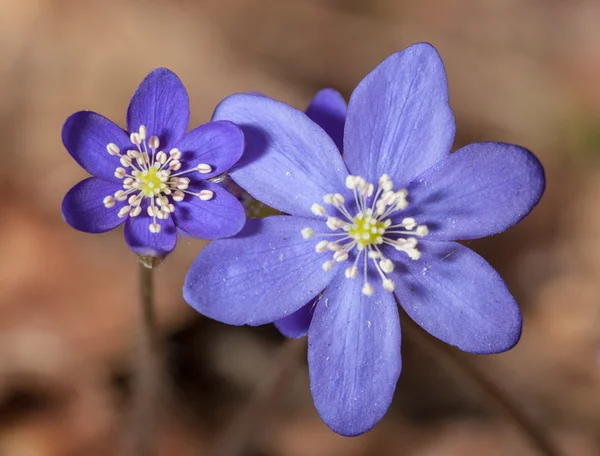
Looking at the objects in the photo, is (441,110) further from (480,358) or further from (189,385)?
(189,385)

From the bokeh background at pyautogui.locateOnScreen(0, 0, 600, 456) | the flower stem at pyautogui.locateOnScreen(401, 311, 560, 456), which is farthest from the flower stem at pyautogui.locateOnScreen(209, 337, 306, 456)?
the flower stem at pyautogui.locateOnScreen(401, 311, 560, 456)

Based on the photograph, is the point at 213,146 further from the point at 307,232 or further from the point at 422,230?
the point at 422,230

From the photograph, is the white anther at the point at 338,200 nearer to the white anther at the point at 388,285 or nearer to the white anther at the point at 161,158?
the white anther at the point at 388,285

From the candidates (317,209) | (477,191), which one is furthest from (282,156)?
(477,191)

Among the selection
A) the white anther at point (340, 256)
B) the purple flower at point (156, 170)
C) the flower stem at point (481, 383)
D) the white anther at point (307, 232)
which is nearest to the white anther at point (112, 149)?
the purple flower at point (156, 170)

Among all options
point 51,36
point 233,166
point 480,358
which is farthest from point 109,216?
point 51,36

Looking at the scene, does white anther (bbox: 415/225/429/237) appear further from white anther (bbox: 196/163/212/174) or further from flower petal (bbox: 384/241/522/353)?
white anther (bbox: 196/163/212/174)
